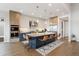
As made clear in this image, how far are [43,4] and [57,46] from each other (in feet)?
3.62

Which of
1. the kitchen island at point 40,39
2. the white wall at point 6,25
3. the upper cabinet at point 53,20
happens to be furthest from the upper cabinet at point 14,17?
the upper cabinet at point 53,20

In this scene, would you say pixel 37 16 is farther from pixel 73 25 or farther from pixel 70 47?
pixel 70 47

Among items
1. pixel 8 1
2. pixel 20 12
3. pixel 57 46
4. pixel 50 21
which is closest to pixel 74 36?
pixel 57 46

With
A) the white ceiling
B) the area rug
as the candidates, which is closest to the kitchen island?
the area rug

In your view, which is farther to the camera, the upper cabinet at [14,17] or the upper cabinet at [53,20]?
the upper cabinet at [53,20]

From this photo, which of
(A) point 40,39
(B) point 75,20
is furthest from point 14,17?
(B) point 75,20

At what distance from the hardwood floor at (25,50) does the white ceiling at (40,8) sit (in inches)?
32.3

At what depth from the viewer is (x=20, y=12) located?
2.76m

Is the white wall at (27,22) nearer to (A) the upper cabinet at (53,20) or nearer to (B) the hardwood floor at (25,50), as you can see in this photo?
(A) the upper cabinet at (53,20)

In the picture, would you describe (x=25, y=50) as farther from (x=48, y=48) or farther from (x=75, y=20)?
(x=75, y=20)

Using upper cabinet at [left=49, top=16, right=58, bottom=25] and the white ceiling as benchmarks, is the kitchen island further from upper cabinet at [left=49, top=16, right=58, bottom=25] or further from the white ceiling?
the white ceiling

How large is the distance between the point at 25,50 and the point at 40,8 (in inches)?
42.7

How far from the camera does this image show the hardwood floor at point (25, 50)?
263 cm

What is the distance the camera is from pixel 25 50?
2695 mm
